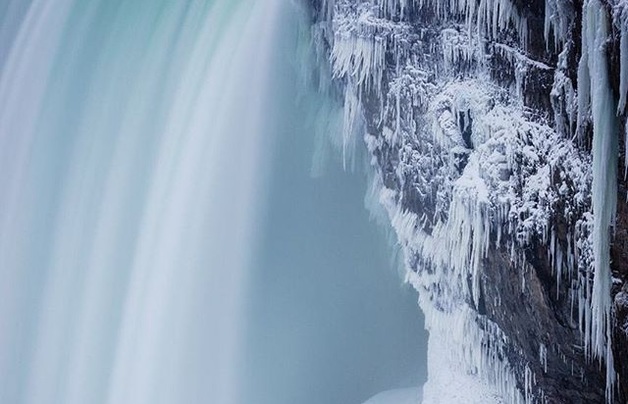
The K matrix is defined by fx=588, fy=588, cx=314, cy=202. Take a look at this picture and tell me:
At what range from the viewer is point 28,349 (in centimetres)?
968

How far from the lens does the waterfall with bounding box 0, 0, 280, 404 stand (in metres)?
8.12

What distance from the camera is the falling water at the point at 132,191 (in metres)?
8.12

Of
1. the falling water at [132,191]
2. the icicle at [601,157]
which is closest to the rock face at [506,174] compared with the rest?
the icicle at [601,157]

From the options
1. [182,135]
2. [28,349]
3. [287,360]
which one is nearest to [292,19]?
[182,135]

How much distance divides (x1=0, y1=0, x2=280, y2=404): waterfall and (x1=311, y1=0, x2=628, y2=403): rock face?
269cm

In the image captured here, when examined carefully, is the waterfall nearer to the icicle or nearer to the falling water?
the falling water

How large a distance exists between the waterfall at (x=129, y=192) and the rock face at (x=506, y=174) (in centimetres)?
269

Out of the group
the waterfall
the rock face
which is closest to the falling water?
the waterfall

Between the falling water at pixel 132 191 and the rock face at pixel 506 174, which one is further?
the falling water at pixel 132 191

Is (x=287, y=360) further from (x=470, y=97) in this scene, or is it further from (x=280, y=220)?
(x=470, y=97)

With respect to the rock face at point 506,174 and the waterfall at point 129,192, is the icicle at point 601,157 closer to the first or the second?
the rock face at point 506,174

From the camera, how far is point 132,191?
860 centimetres

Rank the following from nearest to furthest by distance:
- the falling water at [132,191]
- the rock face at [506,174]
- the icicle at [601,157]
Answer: the icicle at [601,157] → the rock face at [506,174] → the falling water at [132,191]

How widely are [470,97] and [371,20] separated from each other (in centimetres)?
125
